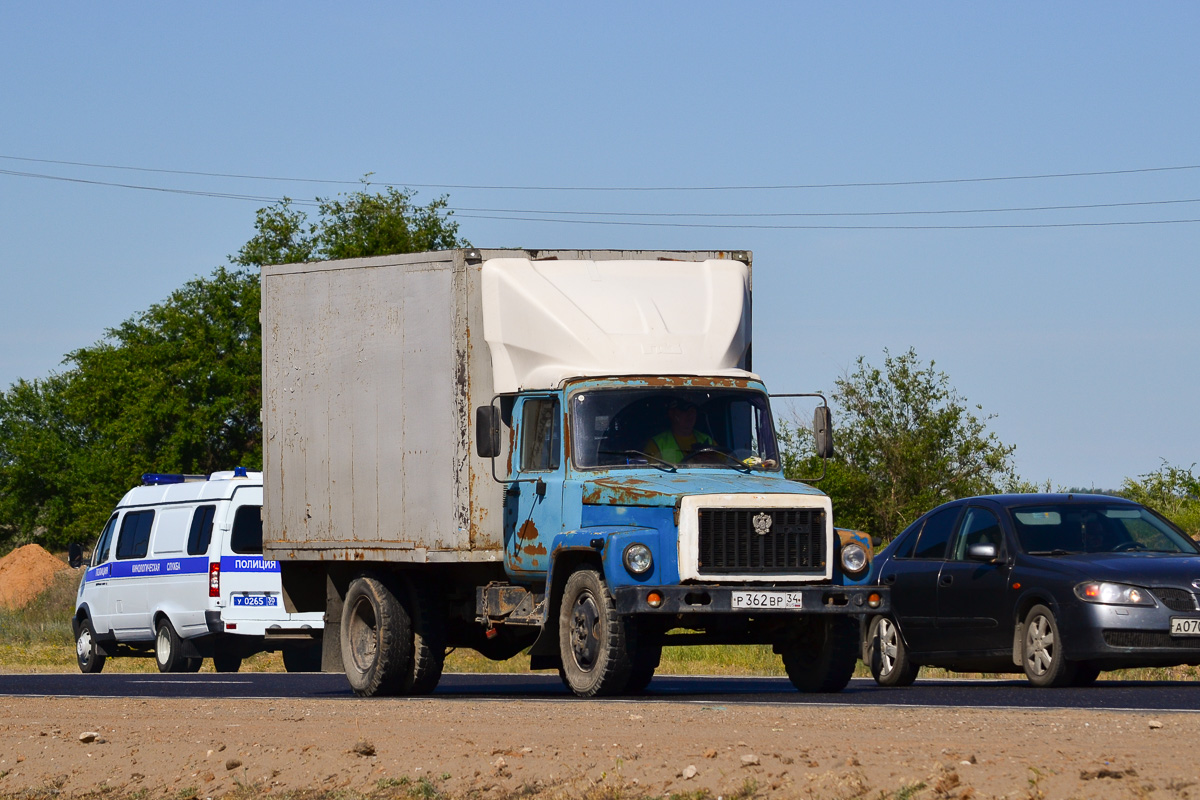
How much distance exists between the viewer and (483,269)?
15.3 meters

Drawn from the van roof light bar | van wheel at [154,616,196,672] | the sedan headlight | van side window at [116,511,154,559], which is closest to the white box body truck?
the sedan headlight

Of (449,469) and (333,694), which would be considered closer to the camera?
(449,469)

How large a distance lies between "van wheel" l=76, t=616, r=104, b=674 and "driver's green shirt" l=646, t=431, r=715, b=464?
13.5 m

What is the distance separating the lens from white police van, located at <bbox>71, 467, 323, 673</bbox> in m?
22.8

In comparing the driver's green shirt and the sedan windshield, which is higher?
the driver's green shirt

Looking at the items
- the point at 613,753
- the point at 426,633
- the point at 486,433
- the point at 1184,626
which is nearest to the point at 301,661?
the point at 426,633

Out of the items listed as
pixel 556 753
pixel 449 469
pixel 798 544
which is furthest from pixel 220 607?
pixel 556 753

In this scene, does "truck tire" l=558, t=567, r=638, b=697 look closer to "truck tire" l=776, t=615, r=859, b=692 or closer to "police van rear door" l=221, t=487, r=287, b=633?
"truck tire" l=776, t=615, r=859, b=692

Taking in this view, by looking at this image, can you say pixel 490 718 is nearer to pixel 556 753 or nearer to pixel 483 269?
pixel 556 753

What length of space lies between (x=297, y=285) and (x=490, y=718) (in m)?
5.94

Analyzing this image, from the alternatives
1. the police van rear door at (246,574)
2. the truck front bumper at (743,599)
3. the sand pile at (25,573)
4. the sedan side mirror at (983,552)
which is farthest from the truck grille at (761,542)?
the sand pile at (25,573)

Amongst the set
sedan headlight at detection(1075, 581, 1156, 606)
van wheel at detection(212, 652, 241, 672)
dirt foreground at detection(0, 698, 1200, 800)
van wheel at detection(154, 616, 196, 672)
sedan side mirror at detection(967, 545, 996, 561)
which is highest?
sedan side mirror at detection(967, 545, 996, 561)

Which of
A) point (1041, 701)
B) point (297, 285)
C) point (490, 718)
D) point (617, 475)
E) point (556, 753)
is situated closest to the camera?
point (556, 753)

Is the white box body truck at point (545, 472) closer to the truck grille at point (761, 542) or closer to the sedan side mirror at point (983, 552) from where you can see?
the truck grille at point (761, 542)
